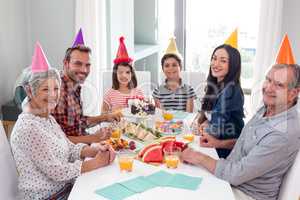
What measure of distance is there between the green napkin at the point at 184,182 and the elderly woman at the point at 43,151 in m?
0.33

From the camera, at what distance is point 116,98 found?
9.41 feet

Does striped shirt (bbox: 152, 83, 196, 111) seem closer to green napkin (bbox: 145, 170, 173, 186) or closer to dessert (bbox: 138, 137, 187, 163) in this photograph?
A: dessert (bbox: 138, 137, 187, 163)

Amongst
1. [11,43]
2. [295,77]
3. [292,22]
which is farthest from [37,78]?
[292,22]

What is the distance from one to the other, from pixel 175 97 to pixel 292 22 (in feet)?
4.02

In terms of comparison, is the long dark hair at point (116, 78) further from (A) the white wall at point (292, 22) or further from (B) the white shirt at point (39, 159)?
(A) the white wall at point (292, 22)

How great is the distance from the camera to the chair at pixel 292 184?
1633 millimetres

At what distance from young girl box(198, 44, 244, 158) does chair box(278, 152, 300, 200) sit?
545mm

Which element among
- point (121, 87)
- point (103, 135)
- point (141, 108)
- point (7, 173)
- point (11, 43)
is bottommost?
point (7, 173)

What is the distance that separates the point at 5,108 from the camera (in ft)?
10.3

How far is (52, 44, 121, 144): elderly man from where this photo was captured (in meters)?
2.26

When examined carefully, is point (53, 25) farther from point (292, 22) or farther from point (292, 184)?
point (292, 184)

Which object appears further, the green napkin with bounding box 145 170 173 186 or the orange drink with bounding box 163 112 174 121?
the orange drink with bounding box 163 112 174 121

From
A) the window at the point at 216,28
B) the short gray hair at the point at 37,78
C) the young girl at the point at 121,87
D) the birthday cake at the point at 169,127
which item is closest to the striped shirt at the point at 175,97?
the young girl at the point at 121,87

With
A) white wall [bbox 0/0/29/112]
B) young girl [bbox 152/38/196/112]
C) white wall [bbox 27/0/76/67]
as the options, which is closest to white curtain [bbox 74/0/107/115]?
white wall [bbox 27/0/76/67]
